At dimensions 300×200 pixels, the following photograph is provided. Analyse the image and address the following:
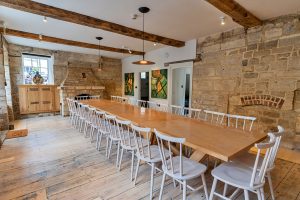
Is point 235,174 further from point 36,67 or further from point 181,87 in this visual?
point 36,67

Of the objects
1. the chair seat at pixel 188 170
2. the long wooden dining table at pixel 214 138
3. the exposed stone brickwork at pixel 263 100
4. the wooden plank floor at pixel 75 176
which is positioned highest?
the exposed stone brickwork at pixel 263 100

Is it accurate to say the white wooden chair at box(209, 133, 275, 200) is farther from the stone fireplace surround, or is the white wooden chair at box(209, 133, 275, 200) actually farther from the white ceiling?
the stone fireplace surround

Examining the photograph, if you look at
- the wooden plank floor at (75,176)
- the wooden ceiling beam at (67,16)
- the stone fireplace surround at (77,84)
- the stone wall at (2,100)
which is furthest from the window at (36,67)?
the wooden ceiling beam at (67,16)

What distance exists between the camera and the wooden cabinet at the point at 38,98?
18.8 feet

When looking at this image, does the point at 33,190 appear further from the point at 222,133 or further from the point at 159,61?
the point at 159,61

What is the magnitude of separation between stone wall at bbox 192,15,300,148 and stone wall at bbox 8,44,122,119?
15.6 ft

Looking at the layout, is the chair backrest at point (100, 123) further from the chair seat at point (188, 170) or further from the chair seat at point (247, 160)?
the chair seat at point (247, 160)

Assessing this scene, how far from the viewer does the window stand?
6.06m

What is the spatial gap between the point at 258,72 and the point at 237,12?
1454 mm

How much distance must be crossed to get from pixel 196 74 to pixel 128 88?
4.04 metres

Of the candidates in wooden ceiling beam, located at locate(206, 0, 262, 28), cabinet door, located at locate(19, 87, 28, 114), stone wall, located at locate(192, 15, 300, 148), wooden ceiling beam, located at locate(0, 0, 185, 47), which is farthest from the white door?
cabinet door, located at locate(19, 87, 28, 114)

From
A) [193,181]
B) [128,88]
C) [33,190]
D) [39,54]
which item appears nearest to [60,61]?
[39,54]

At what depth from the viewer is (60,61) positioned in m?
6.55

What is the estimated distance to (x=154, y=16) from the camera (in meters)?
3.17
